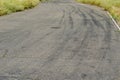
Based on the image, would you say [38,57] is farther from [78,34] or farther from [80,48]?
[78,34]

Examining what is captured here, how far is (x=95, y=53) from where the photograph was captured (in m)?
11.9

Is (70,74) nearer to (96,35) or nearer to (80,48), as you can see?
(80,48)

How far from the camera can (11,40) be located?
45.4 ft

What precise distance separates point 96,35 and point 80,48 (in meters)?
3.68

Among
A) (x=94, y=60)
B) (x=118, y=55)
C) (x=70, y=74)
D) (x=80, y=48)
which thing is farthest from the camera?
(x=80, y=48)

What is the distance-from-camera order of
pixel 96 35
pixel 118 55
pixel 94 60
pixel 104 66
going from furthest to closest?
pixel 96 35
pixel 118 55
pixel 94 60
pixel 104 66

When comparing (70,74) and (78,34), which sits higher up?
(70,74)

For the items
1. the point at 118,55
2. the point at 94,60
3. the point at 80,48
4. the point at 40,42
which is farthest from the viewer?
the point at 40,42

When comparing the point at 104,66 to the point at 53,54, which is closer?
the point at 104,66

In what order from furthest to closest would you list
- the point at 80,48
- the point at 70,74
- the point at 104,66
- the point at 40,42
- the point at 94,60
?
the point at 40,42
the point at 80,48
the point at 94,60
the point at 104,66
the point at 70,74

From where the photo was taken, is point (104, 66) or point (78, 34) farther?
point (78, 34)

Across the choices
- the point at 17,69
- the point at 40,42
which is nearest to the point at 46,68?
the point at 17,69

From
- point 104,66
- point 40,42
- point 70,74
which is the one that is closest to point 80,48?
point 40,42

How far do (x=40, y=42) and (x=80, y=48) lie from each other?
1.83 metres
